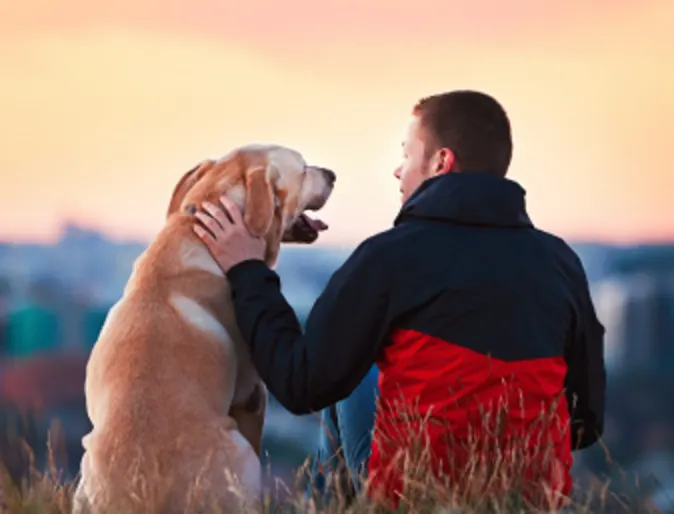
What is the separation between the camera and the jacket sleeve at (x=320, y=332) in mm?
3760

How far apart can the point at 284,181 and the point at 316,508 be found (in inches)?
56.8

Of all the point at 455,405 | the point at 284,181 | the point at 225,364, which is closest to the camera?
the point at 455,405

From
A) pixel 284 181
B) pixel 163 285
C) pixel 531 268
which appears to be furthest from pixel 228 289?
pixel 531 268

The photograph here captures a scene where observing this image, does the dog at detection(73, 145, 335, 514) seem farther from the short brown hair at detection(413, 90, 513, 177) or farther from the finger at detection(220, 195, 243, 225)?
the short brown hair at detection(413, 90, 513, 177)

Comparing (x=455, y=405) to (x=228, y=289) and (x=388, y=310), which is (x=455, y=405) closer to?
(x=388, y=310)

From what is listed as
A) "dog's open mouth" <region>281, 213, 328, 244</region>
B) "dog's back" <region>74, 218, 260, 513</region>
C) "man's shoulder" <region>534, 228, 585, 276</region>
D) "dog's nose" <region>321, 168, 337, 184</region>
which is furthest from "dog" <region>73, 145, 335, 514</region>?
"man's shoulder" <region>534, 228, 585, 276</region>

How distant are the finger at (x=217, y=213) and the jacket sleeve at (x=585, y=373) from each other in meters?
1.42

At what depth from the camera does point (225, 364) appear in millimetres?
4074

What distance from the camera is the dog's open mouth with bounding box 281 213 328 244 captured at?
4.77m

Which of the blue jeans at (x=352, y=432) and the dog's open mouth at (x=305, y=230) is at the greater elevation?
the dog's open mouth at (x=305, y=230)

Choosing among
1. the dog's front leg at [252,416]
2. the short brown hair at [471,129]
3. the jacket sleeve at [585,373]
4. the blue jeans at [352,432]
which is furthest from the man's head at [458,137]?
the dog's front leg at [252,416]

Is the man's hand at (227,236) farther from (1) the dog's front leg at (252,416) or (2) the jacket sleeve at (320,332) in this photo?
(1) the dog's front leg at (252,416)

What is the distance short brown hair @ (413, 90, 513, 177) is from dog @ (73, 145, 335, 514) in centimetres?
75

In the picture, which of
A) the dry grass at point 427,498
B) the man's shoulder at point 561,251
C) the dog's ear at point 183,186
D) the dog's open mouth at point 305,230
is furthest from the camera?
the dog's open mouth at point 305,230
